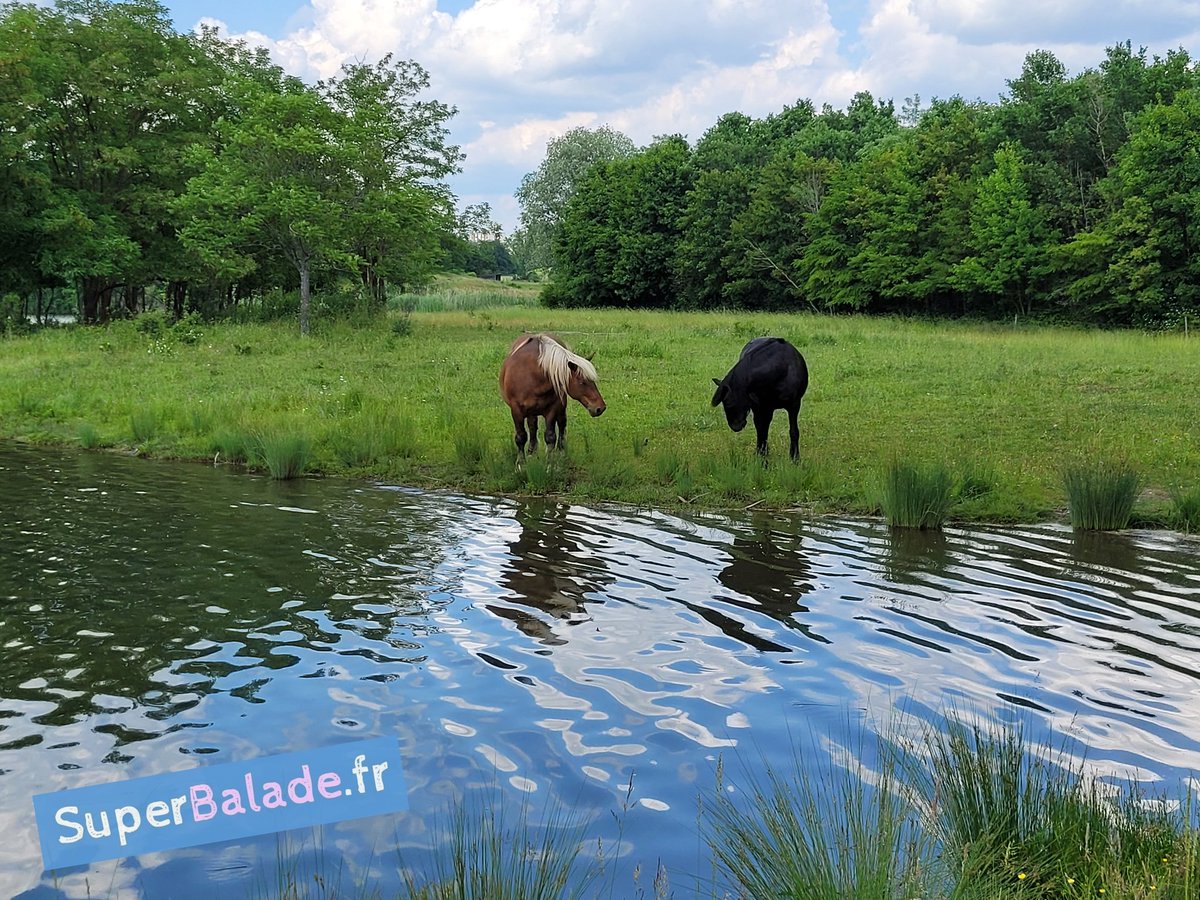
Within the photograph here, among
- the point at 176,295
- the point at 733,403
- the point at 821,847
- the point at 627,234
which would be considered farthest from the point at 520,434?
the point at 627,234

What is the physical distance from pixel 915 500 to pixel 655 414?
7.55m

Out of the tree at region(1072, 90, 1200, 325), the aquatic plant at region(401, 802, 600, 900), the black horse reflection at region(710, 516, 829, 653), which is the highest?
the tree at region(1072, 90, 1200, 325)

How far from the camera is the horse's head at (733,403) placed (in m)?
13.5

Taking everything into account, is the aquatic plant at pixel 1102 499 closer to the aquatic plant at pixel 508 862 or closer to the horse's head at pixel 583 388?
the horse's head at pixel 583 388

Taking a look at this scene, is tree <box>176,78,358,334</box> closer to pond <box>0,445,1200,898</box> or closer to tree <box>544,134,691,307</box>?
pond <box>0,445,1200,898</box>

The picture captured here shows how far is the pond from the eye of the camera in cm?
457

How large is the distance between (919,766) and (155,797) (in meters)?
3.43

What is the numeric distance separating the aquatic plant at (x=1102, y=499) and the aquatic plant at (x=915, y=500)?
1.24 metres

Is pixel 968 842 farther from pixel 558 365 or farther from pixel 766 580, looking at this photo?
pixel 558 365

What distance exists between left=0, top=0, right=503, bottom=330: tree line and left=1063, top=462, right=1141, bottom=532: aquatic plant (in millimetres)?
24943

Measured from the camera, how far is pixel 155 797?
445 cm

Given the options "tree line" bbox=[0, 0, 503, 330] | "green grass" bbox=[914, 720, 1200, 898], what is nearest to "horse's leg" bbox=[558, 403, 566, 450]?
"green grass" bbox=[914, 720, 1200, 898]

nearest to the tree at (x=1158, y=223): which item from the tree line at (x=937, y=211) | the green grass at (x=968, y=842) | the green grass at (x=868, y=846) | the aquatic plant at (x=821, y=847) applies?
the tree line at (x=937, y=211)

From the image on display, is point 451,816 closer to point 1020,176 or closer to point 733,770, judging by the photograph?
point 733,770
